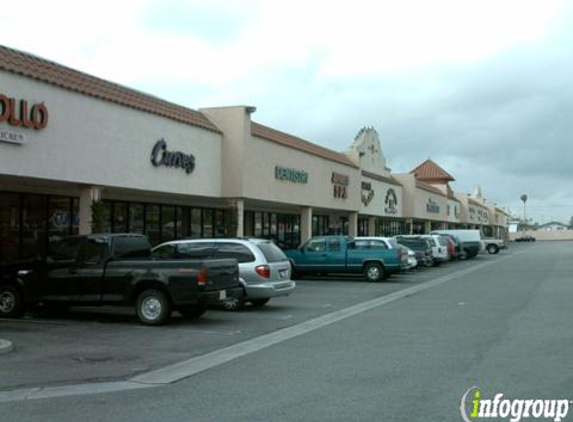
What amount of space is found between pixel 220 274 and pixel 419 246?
2186cm

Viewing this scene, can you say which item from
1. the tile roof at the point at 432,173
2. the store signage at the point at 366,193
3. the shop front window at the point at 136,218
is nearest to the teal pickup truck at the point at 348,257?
the shop front window at the point at 136,218

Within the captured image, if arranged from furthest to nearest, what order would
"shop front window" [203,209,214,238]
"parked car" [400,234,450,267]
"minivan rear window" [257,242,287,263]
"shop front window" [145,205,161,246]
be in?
"parked car" [400,234,450,267] → "shop front window" [203,209,214,238] → "shop front window" [145,205,161,246] → "minivan rear window" [257,242,287,263]

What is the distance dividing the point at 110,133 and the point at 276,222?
19.3m

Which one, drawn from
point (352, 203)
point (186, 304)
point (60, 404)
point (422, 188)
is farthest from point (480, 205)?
point (60, 404)

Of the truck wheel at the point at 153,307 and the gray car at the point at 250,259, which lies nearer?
the truck wheel at the point at 153,307

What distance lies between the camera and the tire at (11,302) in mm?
14727

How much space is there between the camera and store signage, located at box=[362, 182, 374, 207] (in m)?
41.7

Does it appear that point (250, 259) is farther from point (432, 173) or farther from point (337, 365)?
point (432, 173)

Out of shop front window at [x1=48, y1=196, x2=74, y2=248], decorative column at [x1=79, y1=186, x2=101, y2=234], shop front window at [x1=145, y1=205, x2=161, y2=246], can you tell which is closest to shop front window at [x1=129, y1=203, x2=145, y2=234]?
Answer: shop front window at [x1=145, y1=205, x2=161, y2=246]

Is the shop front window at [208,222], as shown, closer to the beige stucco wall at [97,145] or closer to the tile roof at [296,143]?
the tile roof at [296,143]

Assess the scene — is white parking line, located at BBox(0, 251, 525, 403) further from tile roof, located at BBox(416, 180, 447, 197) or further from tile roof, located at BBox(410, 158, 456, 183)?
tile roof, located at BBox(410, 158, 456, 183)

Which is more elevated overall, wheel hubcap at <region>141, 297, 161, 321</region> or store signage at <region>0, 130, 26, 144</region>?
store signage at <region>0, 130, 26, 144</region>

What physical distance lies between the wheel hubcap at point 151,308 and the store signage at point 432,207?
47535 millimetres

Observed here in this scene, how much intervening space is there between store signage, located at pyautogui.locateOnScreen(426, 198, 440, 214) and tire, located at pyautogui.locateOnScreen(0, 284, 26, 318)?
47.6m
